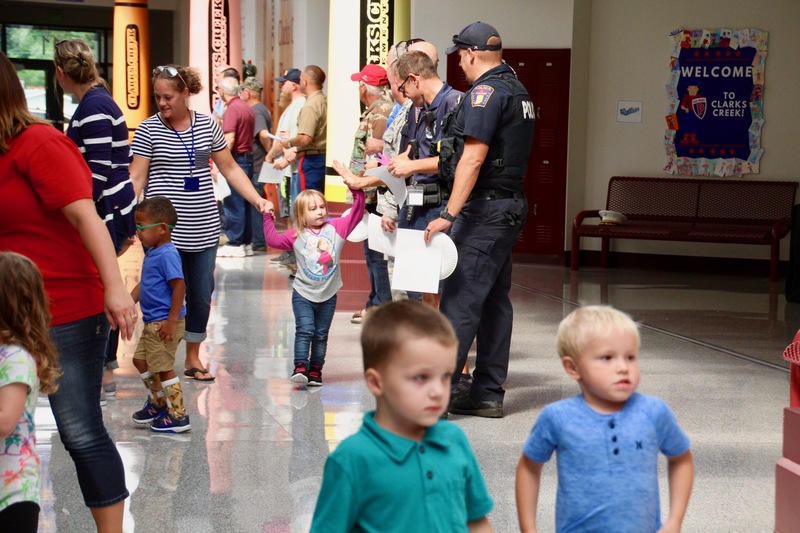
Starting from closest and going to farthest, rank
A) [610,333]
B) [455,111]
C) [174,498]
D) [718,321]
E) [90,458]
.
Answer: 1. [610,333]
2. [90,458]
3. [174,498]
4. [455,111]
5. [718,321]

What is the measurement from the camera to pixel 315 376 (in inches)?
250

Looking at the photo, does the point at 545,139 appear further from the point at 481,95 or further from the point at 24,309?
the point at 24,309

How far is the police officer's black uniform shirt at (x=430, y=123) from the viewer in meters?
5.96

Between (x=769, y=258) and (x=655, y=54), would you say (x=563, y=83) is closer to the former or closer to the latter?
(x=655, y=54)

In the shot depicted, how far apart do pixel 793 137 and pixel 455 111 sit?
27.7ft

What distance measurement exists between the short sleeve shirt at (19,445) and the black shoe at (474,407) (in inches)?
126

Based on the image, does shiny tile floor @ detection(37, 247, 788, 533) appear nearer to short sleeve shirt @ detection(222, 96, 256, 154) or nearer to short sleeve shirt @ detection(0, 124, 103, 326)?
short sleeve shirt @ detection(0, 124, 103, 326)

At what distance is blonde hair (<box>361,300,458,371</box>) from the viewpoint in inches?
87.4

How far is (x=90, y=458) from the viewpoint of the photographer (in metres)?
3.42

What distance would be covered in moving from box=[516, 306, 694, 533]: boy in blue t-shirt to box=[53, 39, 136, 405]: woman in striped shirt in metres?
3.15

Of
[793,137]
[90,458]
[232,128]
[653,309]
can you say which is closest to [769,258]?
[793,137]

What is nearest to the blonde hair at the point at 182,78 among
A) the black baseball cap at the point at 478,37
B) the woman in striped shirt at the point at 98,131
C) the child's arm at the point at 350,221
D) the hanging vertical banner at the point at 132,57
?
the woman in striped shirt at the point at 98,131

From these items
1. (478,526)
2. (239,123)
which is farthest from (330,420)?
(239,123)

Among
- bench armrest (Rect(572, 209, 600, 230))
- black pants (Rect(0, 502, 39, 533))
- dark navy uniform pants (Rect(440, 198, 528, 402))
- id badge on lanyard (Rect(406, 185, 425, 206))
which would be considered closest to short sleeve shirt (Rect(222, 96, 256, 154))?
bench armrest (Rect(572, 209, 600, 230))
